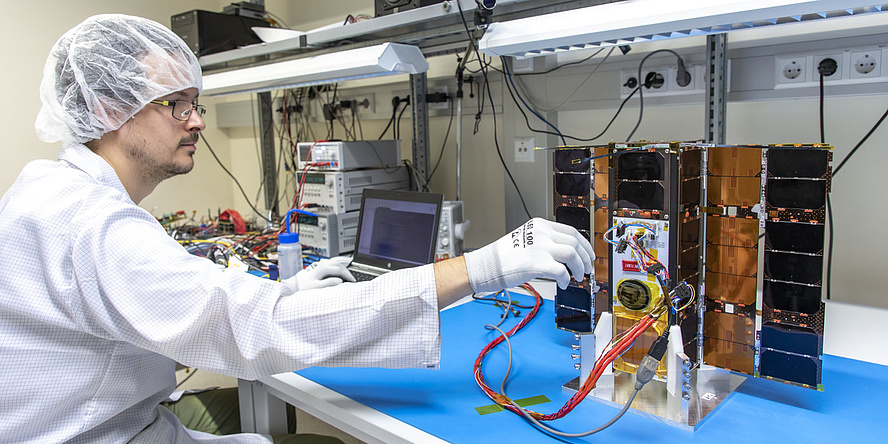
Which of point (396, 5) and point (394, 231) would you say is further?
point (394, 231)

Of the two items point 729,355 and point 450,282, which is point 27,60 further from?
point 729,355

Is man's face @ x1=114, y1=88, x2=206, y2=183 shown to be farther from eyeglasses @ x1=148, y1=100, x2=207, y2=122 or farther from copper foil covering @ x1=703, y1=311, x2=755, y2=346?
copper foil covering @ x1=703, y1=311, x2=755, y2=346

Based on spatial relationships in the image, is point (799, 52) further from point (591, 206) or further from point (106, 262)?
point (106, 262)

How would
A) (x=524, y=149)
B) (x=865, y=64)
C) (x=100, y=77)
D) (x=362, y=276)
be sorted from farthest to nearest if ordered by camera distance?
1. (x=524, y=149)
2. (x=362, y=276)
3. (x=865, y=64)
4. (x=100, y=77)

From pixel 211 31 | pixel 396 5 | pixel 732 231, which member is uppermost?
pixel 211 31

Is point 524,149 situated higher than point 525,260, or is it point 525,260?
point 524,149

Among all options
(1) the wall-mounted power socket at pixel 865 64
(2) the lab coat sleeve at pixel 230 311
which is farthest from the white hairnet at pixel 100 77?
(1) the wall-mounted power socket at pixel 865 64

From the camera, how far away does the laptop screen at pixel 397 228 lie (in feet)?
5.64

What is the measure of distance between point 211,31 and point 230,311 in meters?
1.91

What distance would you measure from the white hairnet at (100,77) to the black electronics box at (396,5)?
74 centimetres

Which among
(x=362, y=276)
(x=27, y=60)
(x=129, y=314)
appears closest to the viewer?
(x=129, y=314)

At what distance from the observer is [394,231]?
1820 millimetres

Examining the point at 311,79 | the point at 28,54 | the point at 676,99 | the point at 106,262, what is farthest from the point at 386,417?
the point at 28,54

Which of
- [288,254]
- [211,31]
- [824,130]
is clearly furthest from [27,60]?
[824,130]
